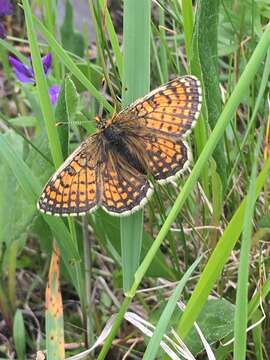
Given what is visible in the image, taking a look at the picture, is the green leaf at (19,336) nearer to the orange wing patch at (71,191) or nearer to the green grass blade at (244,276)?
the orange wing patch at (71,191)

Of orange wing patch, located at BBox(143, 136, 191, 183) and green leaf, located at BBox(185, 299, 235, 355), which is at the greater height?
orange wing patch, located at BBox(143, 136, 191, 183)

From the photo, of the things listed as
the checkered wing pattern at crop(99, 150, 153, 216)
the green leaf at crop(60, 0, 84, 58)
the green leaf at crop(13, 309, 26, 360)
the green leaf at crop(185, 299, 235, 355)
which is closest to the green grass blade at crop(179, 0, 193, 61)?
the checkered wing pattern at crop(99, 150, 153, 216)

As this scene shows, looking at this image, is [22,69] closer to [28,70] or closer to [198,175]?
[28,70]

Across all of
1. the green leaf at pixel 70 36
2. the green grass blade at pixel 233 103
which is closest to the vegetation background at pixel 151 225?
the green grass blade at pixel 233 103

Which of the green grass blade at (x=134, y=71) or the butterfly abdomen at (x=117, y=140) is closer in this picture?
the green grass blade at (x=134, y=71)

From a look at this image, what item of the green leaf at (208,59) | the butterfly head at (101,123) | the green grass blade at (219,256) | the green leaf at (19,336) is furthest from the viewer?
the green leaf at (19,336)

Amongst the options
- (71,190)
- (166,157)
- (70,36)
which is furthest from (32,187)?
(70,36)

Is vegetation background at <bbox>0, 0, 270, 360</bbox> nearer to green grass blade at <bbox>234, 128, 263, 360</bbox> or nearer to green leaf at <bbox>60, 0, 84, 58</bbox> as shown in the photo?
green grass blade at <bbox>234, 128, 263, 360</bbox>

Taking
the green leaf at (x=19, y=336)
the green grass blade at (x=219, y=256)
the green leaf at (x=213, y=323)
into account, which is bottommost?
the green leaf at (x=19, y=336)
